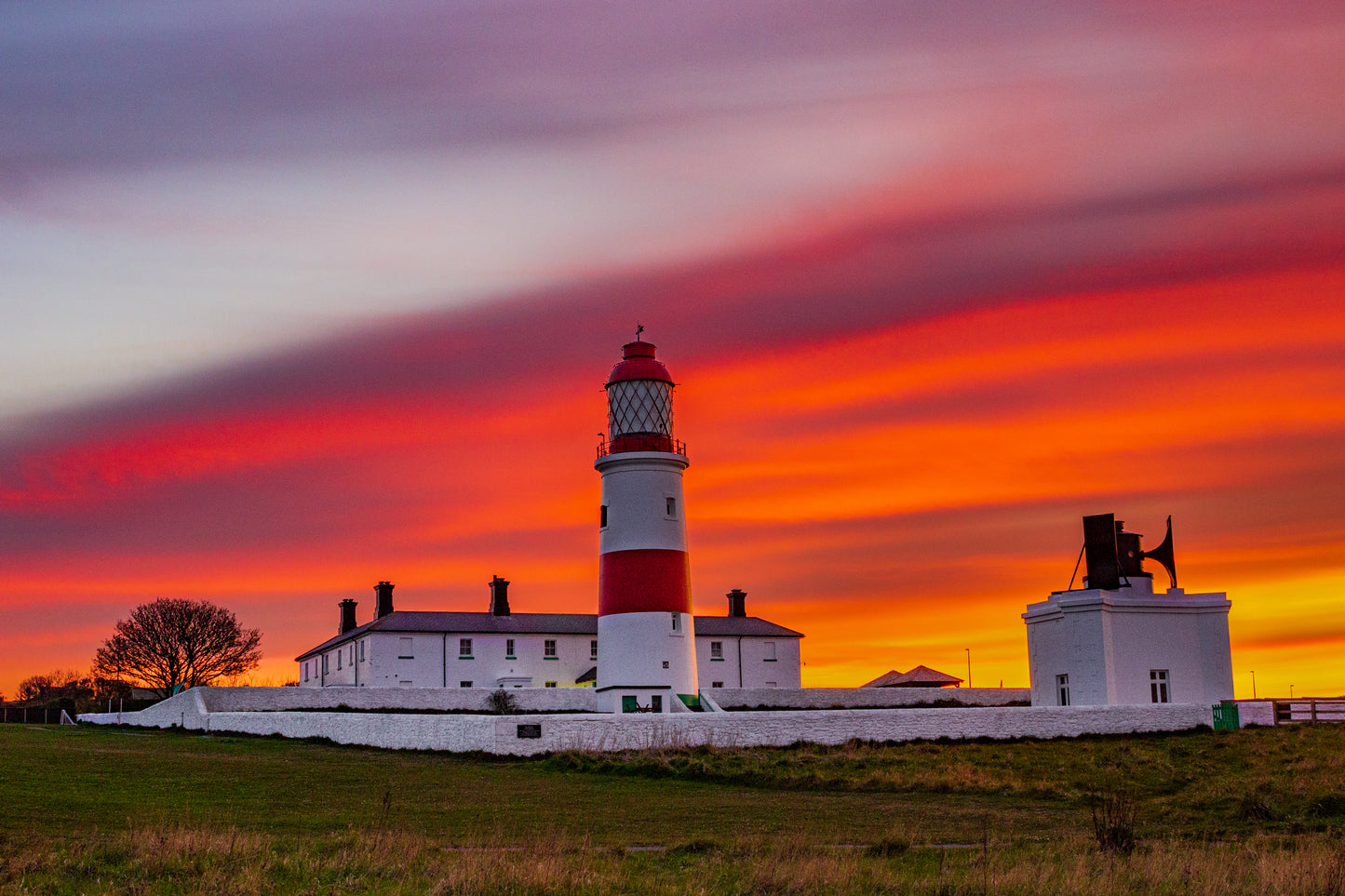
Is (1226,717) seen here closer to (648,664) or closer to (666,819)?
(648,664)

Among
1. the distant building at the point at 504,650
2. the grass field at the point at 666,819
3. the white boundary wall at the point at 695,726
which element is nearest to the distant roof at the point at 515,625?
the distant building at the point at 504,650

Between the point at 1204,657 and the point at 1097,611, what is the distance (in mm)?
4222

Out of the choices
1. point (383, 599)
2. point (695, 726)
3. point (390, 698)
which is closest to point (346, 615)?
point (383, 599)

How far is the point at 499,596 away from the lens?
63.0 m

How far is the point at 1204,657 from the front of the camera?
4225cm

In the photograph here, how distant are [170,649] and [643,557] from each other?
34.7m

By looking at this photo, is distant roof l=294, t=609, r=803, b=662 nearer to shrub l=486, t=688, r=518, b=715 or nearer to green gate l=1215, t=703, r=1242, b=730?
shrub l=486, t=688, r=518, b=715

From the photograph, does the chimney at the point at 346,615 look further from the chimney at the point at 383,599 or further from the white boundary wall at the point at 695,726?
the white boundary wall at the point at 695,726

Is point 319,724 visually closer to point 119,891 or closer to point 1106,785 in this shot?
point 1106,785

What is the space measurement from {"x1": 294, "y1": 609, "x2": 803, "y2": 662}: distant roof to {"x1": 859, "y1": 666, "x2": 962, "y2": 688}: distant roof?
15.2 ft

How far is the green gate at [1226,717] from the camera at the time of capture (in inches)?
1608

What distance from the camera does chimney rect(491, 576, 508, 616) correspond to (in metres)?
62.6

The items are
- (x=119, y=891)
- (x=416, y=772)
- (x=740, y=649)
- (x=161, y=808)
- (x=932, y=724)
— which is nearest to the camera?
(x=119, y=891)

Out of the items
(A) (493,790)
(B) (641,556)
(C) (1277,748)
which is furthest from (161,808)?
(C) (1277,748)
